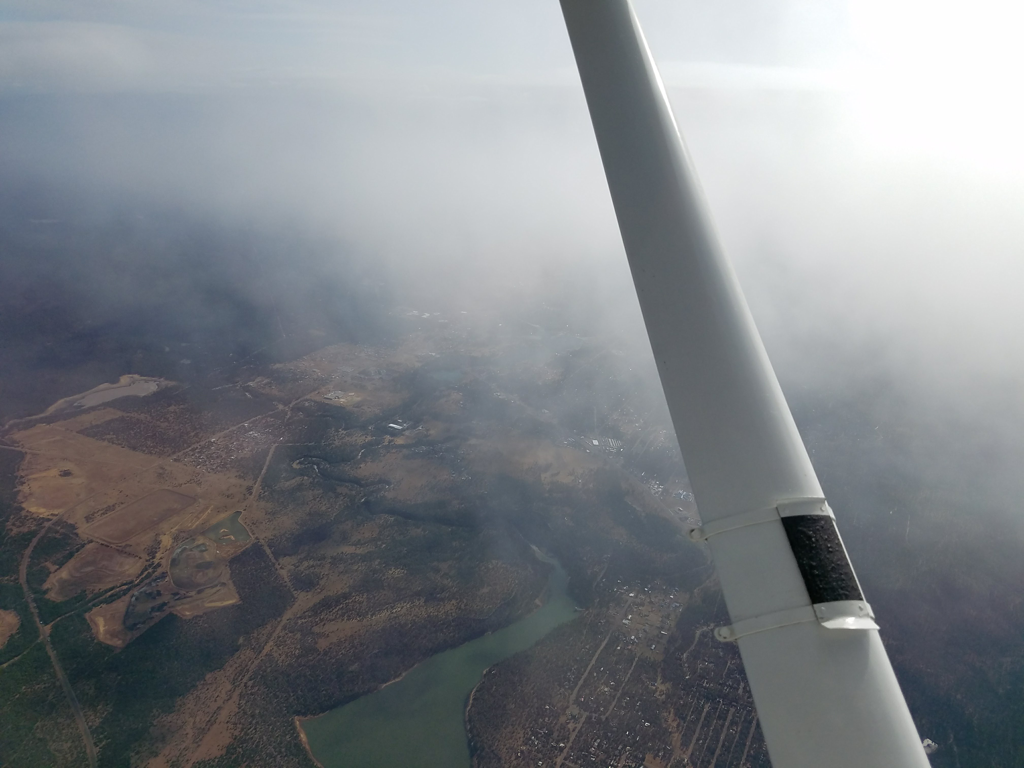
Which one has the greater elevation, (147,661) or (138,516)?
(138,516)

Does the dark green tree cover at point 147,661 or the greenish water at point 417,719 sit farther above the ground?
the dark green tree cover at point 147,661

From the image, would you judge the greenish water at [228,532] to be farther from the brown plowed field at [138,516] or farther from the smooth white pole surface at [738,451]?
the smooth white pole surface at [738,451]

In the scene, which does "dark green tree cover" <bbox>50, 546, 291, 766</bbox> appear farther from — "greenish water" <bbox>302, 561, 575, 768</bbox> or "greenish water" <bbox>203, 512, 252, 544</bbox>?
"greenish water" <bbox>302, 561, 575, 768</bbox>

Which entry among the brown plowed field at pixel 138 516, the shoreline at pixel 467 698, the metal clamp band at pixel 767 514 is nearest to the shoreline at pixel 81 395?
the brown plowed field at pixel 138 516

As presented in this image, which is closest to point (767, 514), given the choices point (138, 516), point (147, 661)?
point (147, 661)

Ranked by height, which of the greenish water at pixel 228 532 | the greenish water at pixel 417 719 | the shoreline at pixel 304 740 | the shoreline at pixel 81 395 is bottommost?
the greenish water at pixel 417 719

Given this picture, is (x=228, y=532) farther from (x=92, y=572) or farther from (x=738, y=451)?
(x=738, y=451)

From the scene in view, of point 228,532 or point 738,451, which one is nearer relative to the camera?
point 738,451

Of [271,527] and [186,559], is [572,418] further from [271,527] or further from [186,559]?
[186,559]
